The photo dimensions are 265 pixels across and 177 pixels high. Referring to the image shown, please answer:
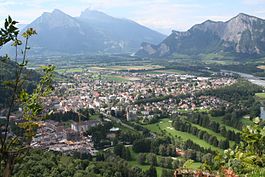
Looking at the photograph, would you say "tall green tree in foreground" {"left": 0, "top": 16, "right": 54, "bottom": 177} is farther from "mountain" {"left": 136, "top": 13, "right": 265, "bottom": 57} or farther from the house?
"mountain" {"left": 136, "top": 13, "right": 265, "bottom": 57}

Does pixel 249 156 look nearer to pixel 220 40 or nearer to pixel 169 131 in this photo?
pixel 169 131

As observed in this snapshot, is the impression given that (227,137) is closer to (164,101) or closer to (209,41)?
(164,101)

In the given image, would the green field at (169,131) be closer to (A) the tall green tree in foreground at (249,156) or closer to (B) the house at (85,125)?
(B) the house at (85,125)

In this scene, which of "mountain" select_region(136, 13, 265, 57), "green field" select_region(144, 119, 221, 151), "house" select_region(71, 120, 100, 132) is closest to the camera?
"green field" select_region(144, 119, 221, 151)

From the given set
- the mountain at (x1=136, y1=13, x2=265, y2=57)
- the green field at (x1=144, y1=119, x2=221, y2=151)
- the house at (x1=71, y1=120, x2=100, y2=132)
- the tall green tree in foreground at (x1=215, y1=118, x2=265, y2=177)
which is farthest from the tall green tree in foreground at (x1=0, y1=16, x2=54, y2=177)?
the mountain at (x1=136, y1=13, x2=265, y2=57)

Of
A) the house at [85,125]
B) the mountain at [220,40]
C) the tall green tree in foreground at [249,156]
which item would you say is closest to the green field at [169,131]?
the house at [85,125]
